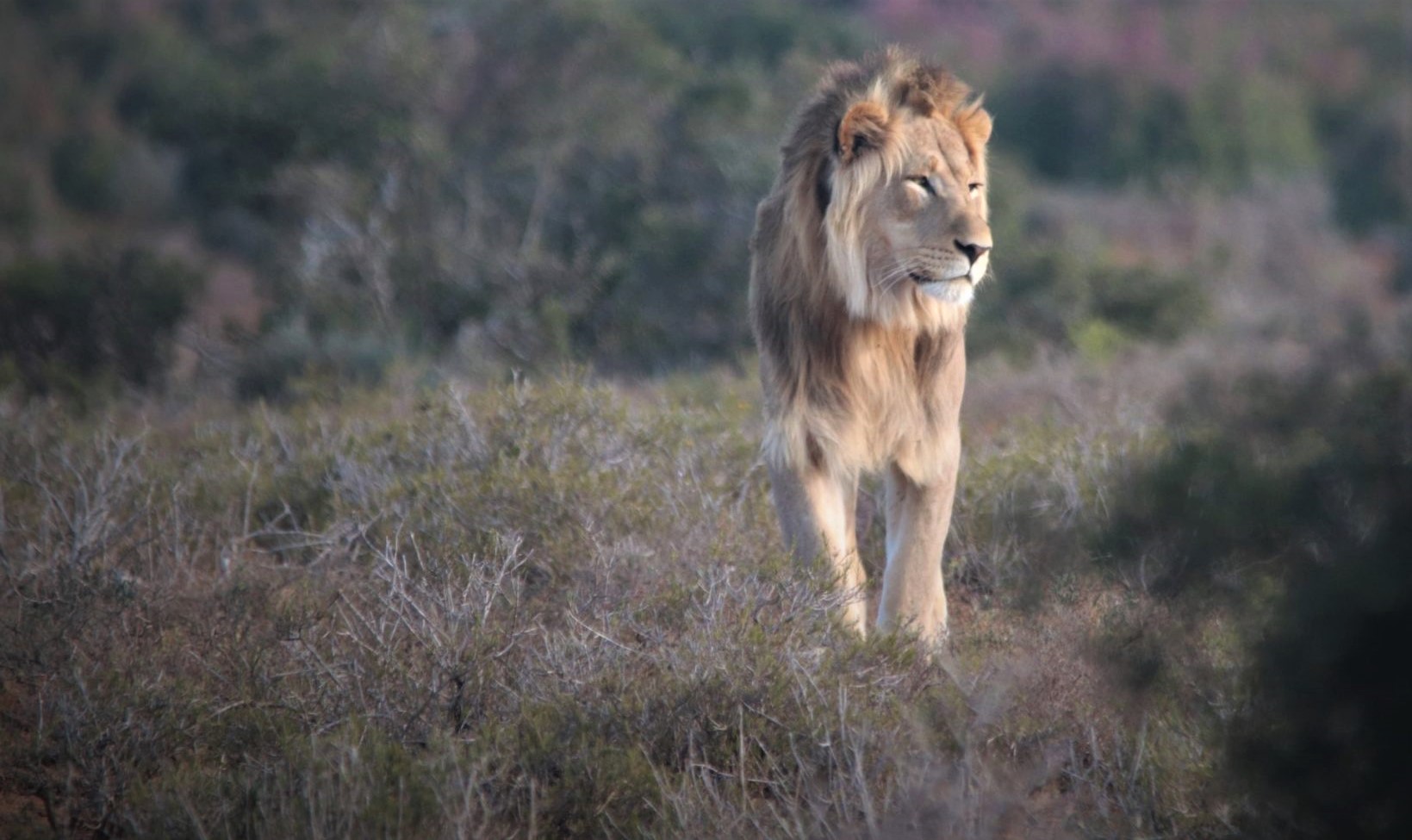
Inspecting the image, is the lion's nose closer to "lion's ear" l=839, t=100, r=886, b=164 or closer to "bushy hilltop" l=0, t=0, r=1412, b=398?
"lion's ear" l=839, t=100, r=886, b=164

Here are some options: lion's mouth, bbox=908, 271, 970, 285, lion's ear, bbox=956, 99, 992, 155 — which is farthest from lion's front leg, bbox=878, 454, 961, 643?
lion's ear, bbox=956, 99, 992, 155

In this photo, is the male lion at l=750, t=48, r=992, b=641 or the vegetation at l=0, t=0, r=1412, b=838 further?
the male lion at l=750, t=48, r=992, b=641

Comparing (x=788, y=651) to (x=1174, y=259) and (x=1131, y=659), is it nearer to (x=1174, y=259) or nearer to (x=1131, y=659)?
(x=1131, y=659)

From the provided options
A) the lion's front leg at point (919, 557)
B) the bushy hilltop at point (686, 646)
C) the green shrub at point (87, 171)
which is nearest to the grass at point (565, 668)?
the bushy hilltop at point (686, 646)

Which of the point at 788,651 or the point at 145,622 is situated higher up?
the point at 788,651

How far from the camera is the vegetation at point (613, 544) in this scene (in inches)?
131

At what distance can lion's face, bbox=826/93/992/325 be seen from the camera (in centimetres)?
477

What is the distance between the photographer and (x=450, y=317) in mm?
12266

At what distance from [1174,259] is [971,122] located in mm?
18608

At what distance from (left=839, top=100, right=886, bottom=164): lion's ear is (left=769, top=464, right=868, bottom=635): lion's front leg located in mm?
1058

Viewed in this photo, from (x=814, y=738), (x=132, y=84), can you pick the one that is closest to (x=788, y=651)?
(x=814, y=738)

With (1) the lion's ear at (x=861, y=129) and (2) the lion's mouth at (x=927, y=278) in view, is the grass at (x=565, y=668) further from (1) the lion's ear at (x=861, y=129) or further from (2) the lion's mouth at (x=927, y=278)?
(1) the lion's ear at (x=861, y=129)

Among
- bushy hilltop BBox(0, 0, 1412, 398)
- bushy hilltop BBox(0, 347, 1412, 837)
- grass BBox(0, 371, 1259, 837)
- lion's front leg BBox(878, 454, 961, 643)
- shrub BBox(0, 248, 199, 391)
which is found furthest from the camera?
bushy hilltop BBox(0, 0, 1412, 398)

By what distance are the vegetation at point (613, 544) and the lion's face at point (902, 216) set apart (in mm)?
886
